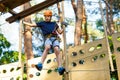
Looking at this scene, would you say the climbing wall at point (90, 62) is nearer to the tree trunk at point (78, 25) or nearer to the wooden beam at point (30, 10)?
the wooden beam at point (30, 10)

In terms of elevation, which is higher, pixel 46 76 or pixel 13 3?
pixel 13 3

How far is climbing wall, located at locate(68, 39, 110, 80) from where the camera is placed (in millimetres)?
5035

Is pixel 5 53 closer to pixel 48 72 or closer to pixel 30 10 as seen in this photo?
pixel 48 72

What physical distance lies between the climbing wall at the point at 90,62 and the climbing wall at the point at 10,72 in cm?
137

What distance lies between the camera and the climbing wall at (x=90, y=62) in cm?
504

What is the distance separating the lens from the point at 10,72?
643cm

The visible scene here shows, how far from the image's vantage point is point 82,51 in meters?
5.43

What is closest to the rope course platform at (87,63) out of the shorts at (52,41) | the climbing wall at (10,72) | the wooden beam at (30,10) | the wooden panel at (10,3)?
the shorts at (52,41)

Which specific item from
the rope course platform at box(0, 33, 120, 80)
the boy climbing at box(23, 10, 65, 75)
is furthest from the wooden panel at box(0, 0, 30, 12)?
the rope course platform at box(0, 33, 120, 80)

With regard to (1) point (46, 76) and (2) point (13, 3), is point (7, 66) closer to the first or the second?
(1) point (46, 76)

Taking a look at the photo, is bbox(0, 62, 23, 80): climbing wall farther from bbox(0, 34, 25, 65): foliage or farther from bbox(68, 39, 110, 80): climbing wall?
bbox(0, 34, 25, 65): foliage

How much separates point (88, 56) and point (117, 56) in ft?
1.87

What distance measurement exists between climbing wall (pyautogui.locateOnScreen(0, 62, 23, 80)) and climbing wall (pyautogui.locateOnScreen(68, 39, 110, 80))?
1.37m

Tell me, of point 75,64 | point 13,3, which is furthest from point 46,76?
point 13,3
